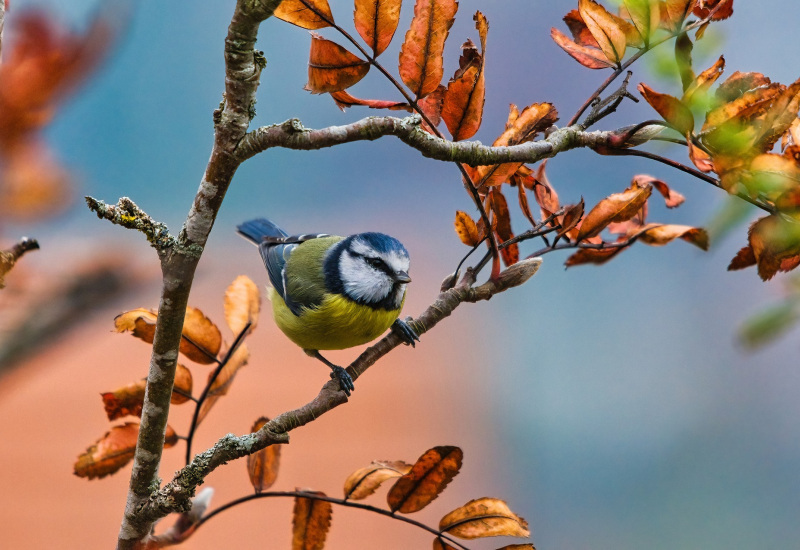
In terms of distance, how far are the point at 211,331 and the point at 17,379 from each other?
33 cm

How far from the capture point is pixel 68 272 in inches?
37.4

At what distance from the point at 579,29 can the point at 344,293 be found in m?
0.56

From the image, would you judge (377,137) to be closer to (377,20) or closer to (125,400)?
(377,20)

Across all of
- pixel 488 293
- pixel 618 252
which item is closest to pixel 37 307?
pixel 488 293

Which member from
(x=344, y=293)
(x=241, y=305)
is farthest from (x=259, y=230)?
(x=241, y=305)

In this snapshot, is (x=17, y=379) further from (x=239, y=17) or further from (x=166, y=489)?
(x=239, y=17)

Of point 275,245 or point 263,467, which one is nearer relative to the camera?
point 263,467

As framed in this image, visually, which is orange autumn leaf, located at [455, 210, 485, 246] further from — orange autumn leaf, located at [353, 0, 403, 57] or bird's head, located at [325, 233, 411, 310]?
bird's head, located at [325, 233, 411, 310]

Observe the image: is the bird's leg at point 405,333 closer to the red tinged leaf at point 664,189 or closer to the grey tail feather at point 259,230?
the red tinged leaf at point 664,189

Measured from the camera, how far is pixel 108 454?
24.7 inches

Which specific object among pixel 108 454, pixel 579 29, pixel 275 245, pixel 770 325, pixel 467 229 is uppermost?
pixel 275 245

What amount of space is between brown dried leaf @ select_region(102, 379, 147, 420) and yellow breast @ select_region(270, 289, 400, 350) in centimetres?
44

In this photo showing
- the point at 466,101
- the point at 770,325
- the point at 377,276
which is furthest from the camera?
the point at 377,276

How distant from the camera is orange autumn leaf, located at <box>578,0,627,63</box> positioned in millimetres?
545
